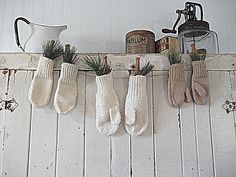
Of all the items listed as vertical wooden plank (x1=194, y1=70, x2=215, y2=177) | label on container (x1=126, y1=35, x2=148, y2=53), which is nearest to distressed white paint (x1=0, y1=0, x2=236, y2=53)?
label on container (x1=126, y1=35, x2=148, y2=53)

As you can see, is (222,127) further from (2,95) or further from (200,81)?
(2,95)

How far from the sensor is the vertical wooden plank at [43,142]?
3.44ft

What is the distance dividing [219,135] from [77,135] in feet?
1.64

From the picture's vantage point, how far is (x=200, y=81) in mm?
1104

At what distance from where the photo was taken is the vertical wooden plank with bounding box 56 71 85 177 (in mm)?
1056

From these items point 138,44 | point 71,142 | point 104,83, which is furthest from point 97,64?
point 71,142

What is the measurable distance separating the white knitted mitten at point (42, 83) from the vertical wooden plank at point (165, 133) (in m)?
0.38

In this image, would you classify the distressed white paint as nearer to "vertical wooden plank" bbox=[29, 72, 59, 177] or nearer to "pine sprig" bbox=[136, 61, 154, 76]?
"pine sprig" bbox=[136, 61, 154, 76]

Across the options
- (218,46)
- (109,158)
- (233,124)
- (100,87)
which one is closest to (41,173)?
(109,158)

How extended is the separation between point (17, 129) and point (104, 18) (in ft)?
2.00

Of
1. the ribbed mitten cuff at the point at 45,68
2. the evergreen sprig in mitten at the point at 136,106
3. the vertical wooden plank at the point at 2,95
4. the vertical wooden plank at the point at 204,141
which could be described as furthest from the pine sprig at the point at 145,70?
the vertical wooden plank at the point at 2,95

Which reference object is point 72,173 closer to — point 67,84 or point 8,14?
point 67,84

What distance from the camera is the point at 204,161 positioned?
3.52 feet

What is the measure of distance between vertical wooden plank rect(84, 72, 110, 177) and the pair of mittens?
7 centimetres
